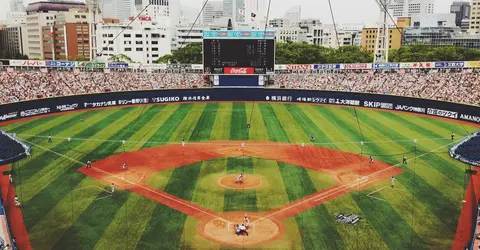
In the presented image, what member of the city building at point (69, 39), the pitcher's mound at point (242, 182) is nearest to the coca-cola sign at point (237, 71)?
the pitcher's mound at point (242, 182)

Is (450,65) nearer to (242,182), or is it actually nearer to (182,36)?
(242,182)

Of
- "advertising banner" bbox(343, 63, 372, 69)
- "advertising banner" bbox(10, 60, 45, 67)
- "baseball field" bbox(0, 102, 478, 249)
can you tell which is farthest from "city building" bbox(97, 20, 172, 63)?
"baseball field" bbox(0, 102, 478, 249)

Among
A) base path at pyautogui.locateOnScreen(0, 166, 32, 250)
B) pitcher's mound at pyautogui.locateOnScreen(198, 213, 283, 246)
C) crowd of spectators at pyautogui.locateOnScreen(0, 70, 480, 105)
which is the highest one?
crowd of spectators at pyautogui.locateOnScreen(0, 70, 480, 105)

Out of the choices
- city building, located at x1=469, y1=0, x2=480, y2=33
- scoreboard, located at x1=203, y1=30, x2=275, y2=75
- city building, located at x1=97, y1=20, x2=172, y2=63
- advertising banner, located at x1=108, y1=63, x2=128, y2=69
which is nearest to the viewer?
scoreboard, located at x1=203, y1=30, x2=275, y2=75

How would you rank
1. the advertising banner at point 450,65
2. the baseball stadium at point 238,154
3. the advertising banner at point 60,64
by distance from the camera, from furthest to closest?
1. the advertising banner at point 60,64
2. the advertising banner at point 450,65
3. the baseball stadium at point 238,154

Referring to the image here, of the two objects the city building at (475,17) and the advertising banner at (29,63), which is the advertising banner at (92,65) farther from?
the city building at (475,17)

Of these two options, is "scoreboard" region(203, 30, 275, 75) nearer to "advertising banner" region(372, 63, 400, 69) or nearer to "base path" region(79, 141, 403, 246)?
"advertising banner" region(372, 63, 400, 69)

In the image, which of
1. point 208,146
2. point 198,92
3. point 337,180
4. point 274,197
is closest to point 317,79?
point 198,92
